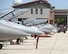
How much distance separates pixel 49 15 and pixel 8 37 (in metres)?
88.2

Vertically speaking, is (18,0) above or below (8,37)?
below

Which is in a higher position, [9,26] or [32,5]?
[9,26]

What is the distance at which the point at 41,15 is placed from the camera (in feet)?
322

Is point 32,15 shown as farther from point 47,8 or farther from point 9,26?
point 9,26

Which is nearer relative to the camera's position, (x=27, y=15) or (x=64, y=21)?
(x=27, y=15)

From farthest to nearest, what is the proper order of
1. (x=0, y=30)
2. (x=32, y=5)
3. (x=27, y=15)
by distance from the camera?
1. (x=32, y=5)
2. (x=27, y=15)
3. (x=0, y=30)

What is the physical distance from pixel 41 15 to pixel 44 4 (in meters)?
11.2

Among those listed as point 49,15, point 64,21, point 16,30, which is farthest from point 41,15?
point 16,30

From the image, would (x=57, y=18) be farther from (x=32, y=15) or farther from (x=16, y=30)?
(x=16, y=30)

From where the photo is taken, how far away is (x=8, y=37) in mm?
10109

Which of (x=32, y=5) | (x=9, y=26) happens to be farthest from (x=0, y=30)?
(x=32, y=5)

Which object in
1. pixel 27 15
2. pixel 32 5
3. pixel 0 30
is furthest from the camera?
pixel 32 5

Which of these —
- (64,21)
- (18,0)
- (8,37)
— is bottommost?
(64,21)

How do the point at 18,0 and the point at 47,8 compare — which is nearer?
the point at 18,0
